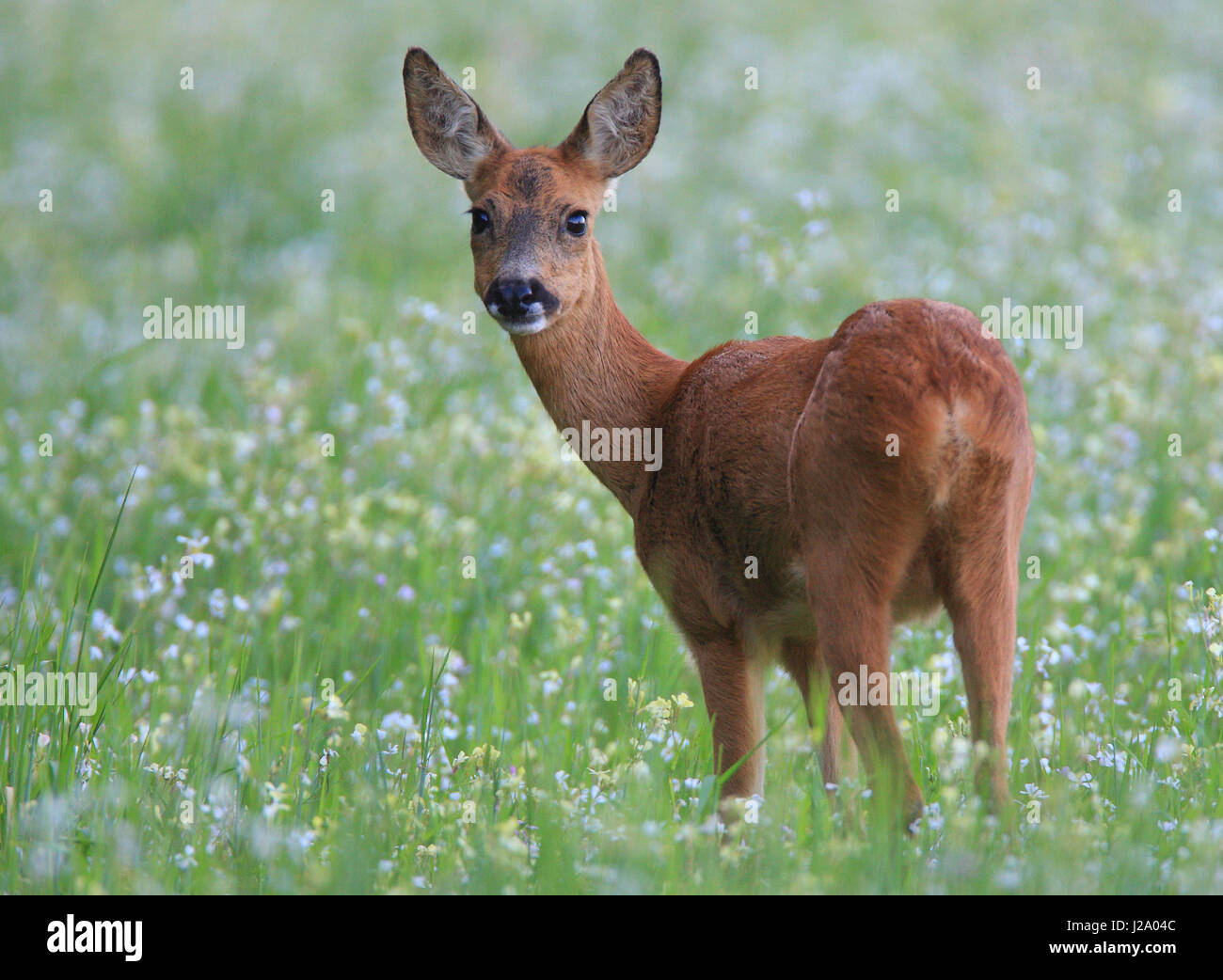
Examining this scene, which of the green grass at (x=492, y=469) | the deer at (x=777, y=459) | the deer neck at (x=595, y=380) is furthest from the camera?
the deer neck at (x=595, y=380)

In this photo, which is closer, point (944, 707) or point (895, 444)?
point (895, 444)

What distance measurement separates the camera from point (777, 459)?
168 inches

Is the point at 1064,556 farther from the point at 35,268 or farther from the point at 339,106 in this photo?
the point at 339,106

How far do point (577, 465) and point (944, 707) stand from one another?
2.43 meters

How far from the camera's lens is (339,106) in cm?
1452

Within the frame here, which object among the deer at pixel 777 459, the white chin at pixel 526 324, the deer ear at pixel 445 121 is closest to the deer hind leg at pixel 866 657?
the deer at pixel 777 459

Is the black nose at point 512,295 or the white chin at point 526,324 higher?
the black nose at point 512,295

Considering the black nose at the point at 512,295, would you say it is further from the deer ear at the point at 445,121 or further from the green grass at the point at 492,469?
the green grass at the point at 492,469

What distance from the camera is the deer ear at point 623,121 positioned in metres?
5.34

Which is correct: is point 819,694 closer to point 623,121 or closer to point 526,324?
point 526,324

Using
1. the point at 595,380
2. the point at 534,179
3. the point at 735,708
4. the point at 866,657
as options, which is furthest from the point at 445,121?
the point at 866,657

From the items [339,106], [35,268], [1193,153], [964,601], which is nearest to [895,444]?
[964,601]

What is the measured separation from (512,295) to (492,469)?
2.40 metres

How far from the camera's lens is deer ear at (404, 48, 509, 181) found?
550 centimetres
